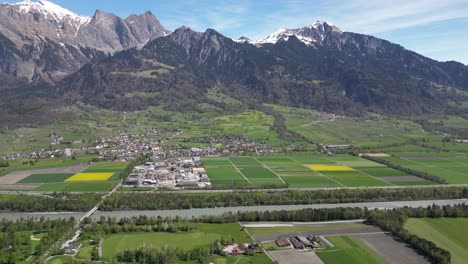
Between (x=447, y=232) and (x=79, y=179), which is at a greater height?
(x=79, y=179)

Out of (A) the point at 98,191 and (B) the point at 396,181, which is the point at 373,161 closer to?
(B) the point at 396,181

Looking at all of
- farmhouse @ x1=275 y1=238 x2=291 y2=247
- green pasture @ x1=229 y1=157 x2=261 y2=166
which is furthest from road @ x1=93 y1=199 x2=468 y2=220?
green pasture @ x1=229 y1=157 x2=261 y2=166

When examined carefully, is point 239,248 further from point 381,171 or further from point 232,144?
point 232,144

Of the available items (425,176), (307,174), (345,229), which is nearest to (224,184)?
(307,174)

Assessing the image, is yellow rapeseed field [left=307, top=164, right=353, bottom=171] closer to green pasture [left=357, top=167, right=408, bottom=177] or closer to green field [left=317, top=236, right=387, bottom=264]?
green pasture [left=357, top=167, right=408, bottom=177]

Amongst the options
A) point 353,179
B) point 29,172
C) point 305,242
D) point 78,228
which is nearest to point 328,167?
point 353,179

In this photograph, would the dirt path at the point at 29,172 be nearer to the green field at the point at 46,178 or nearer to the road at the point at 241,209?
the green field at the point at 46,178
